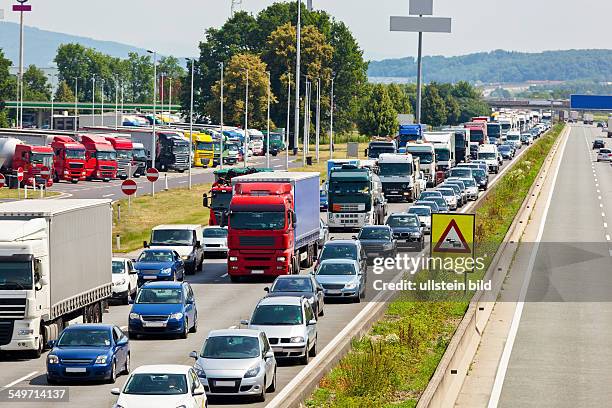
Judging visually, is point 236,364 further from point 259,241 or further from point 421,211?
point 421,211

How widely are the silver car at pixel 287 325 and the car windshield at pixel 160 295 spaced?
415cm

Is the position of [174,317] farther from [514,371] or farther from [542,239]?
[542,239]

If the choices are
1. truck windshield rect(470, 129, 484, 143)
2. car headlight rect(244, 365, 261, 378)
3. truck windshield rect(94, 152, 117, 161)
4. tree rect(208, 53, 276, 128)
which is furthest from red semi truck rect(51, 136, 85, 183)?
car headlight rect(244, 365, 261, 378)

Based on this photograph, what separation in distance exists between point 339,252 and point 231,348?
786 inches

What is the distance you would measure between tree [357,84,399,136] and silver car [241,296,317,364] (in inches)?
5749

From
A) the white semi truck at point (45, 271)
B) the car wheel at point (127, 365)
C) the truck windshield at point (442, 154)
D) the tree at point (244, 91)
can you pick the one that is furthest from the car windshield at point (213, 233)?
the tree at point (244, 91)

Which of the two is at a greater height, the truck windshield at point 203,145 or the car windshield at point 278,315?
the truck windshield at point 203,145

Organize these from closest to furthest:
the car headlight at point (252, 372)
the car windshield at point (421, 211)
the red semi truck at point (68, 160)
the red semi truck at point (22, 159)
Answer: the car headlight at point (252, 372)
the car windshield at point (421, 211)
the red semi truck at point (22, 159)
the red semi truck at point (68, 160)

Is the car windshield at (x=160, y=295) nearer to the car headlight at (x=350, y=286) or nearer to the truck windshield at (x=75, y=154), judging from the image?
the car headlight at (x=350, y=286)

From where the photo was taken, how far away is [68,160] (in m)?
106

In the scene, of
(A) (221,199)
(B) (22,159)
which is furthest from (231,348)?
(B) (22,159)

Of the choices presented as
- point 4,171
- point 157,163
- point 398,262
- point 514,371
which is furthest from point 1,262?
point 157,163

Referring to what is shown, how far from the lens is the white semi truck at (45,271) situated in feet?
103

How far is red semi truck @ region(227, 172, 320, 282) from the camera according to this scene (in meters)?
47.3
